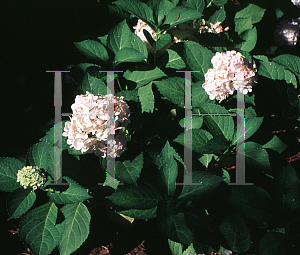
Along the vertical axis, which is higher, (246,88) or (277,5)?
(277,5)

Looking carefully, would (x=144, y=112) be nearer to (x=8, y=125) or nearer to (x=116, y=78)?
(x=116, y=78)

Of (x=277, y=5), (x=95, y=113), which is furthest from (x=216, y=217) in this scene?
(x=277, y=5)

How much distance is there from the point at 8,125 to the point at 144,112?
1.24m

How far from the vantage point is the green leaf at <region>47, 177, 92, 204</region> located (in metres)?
1.26

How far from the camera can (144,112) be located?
5.00ft

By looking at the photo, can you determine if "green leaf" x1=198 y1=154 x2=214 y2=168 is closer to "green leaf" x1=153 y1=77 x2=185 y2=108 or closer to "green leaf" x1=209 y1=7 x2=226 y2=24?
"green leaf" x1=153 y1=77 x2=185 y2=108

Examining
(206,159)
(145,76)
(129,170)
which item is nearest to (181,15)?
(145,76)

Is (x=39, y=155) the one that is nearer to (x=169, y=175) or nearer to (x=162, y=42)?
(x=169, y=175)

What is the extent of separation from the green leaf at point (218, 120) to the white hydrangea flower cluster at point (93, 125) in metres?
0.45

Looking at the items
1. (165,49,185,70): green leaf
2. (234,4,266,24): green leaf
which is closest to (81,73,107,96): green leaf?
(165,49,185,70): green leaf

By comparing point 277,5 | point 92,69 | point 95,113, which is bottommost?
point 95,113

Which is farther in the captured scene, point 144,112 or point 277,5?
→ point 277,5

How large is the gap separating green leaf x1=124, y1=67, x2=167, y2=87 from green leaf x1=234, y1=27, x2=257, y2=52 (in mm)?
676

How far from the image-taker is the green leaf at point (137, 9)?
1597 mm
